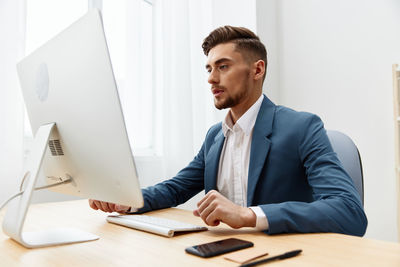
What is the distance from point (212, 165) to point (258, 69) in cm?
44

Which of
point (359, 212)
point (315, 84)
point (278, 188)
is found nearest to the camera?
point (359, 212)

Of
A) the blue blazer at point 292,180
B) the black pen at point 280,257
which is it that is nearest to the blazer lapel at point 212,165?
the blue blazer at point 292,180

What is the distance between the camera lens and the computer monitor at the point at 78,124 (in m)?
0.71

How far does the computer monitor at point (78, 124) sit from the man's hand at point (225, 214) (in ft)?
0.74

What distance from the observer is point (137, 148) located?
229 cm

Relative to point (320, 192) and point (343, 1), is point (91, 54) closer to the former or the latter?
point (320, 192)

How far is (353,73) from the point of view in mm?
2350

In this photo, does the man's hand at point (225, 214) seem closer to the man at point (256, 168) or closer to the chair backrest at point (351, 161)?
the man at point (256, 168)

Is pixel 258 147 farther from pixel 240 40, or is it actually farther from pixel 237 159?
pixel 240 40

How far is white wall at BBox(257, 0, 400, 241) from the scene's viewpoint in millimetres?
2203

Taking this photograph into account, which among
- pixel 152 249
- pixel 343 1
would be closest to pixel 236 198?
pixel 152 249

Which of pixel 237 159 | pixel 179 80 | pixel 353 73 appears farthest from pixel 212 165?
pixel 353 73

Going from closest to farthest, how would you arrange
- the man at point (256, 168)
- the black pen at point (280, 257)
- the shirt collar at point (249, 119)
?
the black pen at point (280, 257) < the man at point (256, 168) < the shirt collar at point (249, 119)

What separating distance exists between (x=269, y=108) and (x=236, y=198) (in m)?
0.35
